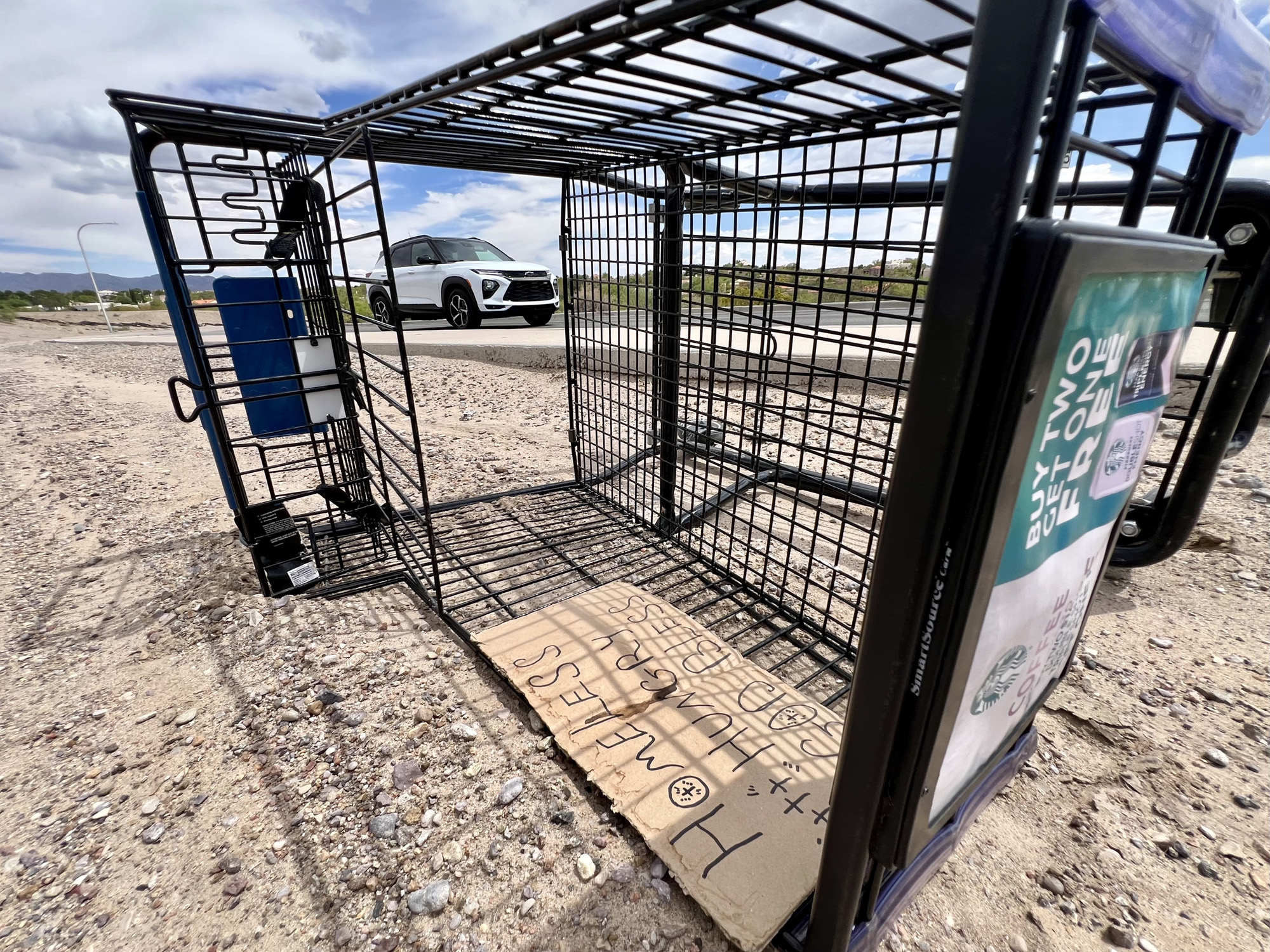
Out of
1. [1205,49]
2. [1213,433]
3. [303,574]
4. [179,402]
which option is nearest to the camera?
[1205,49]

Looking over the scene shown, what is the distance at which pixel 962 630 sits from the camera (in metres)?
0.79

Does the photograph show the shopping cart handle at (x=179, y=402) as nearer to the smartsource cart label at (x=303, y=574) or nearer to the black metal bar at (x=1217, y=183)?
the smartsource cart label at (x=303, y=574)

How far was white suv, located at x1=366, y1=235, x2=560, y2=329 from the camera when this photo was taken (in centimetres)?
864

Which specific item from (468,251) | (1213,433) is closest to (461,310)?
(468,251)

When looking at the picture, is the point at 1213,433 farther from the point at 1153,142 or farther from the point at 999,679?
the point at 999,679

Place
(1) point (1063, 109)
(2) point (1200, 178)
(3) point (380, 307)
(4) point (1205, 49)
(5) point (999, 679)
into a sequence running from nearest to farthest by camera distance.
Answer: (1) point (1063, 109) < (4) point (1205, 49) < (5) point (999, 679) < (2) point (1200, 178) < (3) point (380, 307)

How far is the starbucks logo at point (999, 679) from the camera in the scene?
92 cm

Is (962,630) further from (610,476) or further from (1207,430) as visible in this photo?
(610,476)

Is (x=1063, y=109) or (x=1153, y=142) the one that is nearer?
(x=1063, y=109)

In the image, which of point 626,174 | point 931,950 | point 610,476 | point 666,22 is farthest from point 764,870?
point 626,174

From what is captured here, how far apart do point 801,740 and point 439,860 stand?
1102mm

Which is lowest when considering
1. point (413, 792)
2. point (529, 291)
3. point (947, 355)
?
point (413, 792)

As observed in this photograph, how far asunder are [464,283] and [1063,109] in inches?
352

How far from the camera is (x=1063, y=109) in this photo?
67 centimetres
